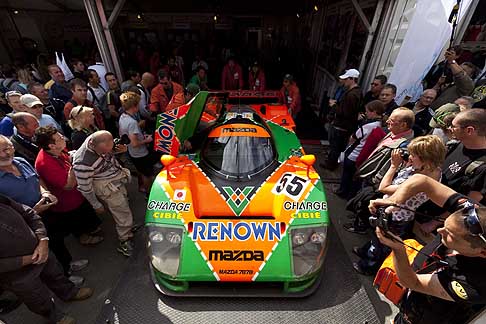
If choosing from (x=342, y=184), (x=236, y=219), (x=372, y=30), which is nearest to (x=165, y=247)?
(x=236, y=219)

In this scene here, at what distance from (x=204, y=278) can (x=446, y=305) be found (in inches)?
67.1

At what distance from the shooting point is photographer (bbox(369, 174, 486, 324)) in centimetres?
119

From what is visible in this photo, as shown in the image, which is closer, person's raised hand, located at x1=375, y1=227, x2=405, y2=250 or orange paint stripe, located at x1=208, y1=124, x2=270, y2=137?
person's raised hand, located at x1=375, y1=227, x2=405, y2=250

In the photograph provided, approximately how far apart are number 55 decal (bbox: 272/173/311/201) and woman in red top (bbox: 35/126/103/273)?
2.08 m

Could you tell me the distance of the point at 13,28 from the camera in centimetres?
1098

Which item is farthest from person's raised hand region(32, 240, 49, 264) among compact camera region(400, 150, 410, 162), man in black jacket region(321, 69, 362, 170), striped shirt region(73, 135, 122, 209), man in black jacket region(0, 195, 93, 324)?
man in black jacket region(321, 69, 362, 170)

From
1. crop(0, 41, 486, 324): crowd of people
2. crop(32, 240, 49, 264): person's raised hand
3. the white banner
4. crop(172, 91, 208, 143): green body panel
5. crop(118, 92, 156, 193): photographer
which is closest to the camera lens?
crop(0, 41, 486, 324): crowd of people

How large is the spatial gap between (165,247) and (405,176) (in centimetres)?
228

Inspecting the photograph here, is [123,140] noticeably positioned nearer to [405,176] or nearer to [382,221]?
[382,221]

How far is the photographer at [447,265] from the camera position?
119 centimetres

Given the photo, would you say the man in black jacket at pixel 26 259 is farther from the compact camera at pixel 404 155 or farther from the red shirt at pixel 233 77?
the red shirt at pixel 233 77

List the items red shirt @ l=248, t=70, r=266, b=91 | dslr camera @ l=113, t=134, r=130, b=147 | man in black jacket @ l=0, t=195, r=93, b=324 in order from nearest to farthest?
man in black jacket @ l=0, t=195, r=93, b=324 < dslr camera @ l=113, t=134, r=130, b=147 < red shirt @ l=248, t=70, r=266, b=91

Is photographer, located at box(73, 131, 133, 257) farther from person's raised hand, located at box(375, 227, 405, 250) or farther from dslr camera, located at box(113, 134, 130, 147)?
person's raised hand, located at box(375, 227, 405, 250)

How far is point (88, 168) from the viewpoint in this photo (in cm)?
254
